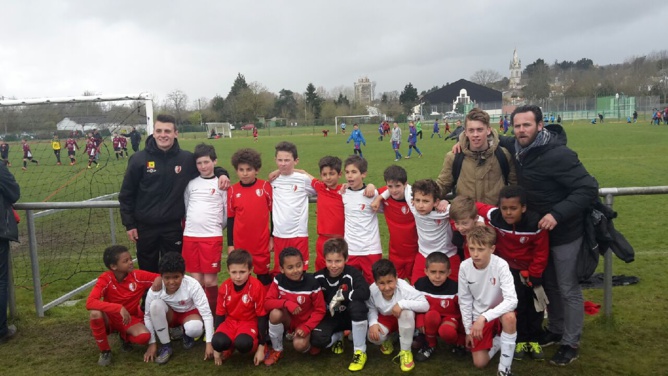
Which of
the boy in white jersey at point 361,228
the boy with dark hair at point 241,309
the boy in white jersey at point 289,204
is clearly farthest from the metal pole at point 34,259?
the boy in white jersey at point 361,228

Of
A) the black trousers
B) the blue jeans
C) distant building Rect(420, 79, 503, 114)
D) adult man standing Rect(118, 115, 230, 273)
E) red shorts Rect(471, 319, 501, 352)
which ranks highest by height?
distant building Rect(420, 79, 503, 114)

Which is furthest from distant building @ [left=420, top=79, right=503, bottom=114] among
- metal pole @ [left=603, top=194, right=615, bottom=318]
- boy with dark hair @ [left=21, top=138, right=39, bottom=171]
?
metal pole @ [left=603, top=194, right=615, bottom=318]

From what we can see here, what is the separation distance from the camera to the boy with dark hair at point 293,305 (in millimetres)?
4012

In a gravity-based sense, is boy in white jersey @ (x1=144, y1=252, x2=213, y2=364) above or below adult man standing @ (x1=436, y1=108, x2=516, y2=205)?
below

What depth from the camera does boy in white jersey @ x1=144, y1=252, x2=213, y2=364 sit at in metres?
4.16

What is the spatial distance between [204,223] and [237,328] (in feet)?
3.61

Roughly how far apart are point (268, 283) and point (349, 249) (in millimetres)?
897

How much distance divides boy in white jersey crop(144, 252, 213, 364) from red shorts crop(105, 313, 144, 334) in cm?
12

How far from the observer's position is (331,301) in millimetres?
4113

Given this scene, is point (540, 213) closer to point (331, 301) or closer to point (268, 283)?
point (331, 301)

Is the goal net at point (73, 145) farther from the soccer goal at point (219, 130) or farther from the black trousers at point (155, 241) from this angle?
the soccer goal at point (219, 130)

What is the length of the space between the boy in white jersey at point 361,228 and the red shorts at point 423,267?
391 millimetres

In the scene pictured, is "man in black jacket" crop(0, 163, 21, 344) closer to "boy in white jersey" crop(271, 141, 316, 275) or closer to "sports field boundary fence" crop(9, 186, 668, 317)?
"sports field boundary fence" crop(9, 186, 668, 317)

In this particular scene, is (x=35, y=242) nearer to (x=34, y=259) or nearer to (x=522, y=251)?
(x=34, y=259)
